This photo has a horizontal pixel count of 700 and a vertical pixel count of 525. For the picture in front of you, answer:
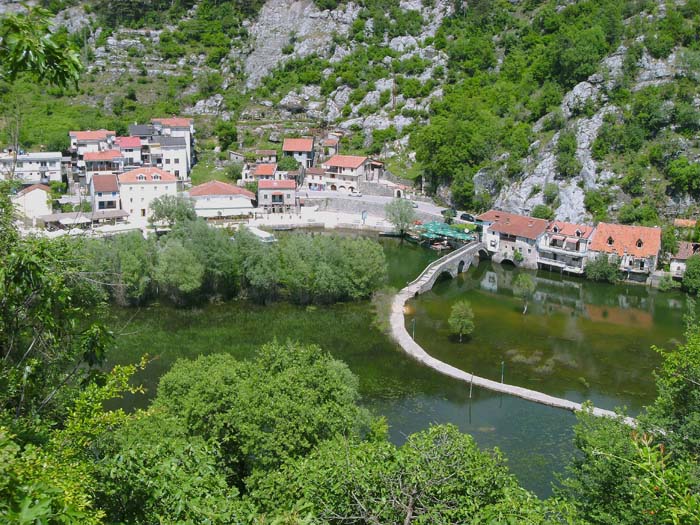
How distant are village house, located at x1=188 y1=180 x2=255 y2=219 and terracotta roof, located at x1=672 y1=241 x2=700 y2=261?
27754 millimetres

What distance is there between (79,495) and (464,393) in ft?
62.3

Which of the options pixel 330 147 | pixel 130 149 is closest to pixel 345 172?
pixel 330 147

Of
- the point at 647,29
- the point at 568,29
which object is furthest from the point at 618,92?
the point at 568,29

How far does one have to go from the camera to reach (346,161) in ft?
177

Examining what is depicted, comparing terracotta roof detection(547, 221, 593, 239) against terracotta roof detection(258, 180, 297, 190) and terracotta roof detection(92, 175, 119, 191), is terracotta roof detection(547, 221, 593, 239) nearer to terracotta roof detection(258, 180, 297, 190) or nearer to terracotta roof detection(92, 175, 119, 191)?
terracotta roof detection(258, 180, 297, 190)

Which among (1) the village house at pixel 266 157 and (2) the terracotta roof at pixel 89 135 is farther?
(1) the village house at pixel 266 157

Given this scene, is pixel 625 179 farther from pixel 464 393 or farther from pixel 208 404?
pixel 208 404

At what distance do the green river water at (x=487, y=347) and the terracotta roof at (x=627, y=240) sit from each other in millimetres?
2279

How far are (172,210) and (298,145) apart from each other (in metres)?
19.4

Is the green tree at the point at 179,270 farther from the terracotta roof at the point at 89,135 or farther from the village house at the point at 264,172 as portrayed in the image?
the terracotta roof at the point at 89,135

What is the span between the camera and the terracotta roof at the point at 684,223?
3900 cm

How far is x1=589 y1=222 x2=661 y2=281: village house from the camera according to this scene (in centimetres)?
3616

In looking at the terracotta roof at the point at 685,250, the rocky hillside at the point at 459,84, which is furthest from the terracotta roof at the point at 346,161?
the terracotta roof at the point at 685,250

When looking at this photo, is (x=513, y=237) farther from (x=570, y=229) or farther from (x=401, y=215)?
(x=401, y=215)
